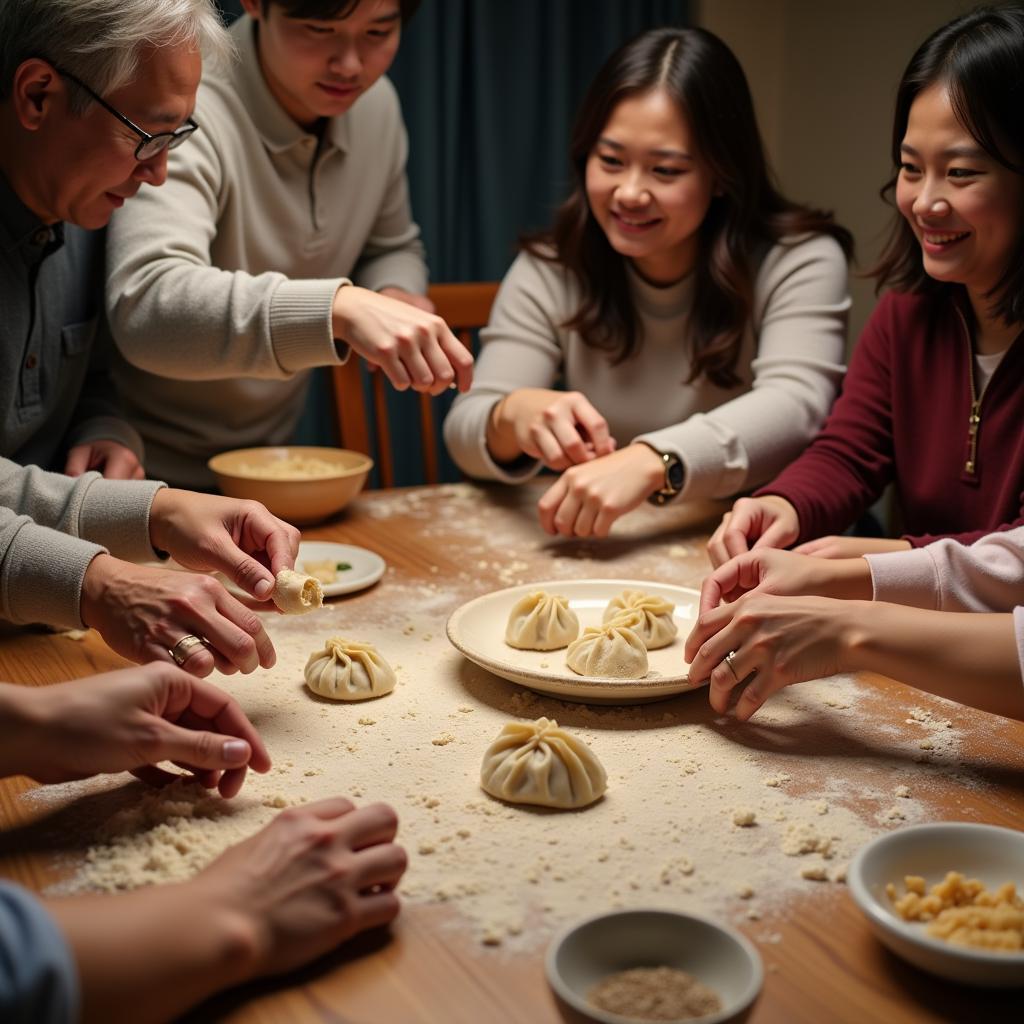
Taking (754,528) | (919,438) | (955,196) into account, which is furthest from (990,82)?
(754,528)

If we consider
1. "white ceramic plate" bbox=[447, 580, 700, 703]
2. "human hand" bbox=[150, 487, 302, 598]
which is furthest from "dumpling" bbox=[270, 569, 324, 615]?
"white ceramic plate" bbox=[447, 580, 700, 703]

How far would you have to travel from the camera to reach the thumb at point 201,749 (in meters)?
1.09

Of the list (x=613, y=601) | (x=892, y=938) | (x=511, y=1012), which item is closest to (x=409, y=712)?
(x=613, y=601)

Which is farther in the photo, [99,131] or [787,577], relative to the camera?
[99,131]

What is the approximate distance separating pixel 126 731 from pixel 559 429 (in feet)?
3.77

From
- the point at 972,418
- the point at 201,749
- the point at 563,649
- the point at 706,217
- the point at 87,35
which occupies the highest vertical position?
the point at 87,35

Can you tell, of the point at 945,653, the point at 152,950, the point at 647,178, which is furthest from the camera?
the point at 647,178

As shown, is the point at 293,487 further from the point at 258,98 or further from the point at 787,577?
the point at 787,577

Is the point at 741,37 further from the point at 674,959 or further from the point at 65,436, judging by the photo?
the point at 674,959

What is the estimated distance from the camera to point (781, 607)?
129cm

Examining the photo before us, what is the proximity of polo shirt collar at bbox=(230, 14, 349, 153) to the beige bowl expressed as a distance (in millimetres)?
645

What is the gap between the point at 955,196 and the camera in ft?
5.29

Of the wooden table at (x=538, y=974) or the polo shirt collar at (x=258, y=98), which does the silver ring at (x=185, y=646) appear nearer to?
the wooden table at (x=538, y=974)

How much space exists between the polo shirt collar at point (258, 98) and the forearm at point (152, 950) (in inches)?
69.1
